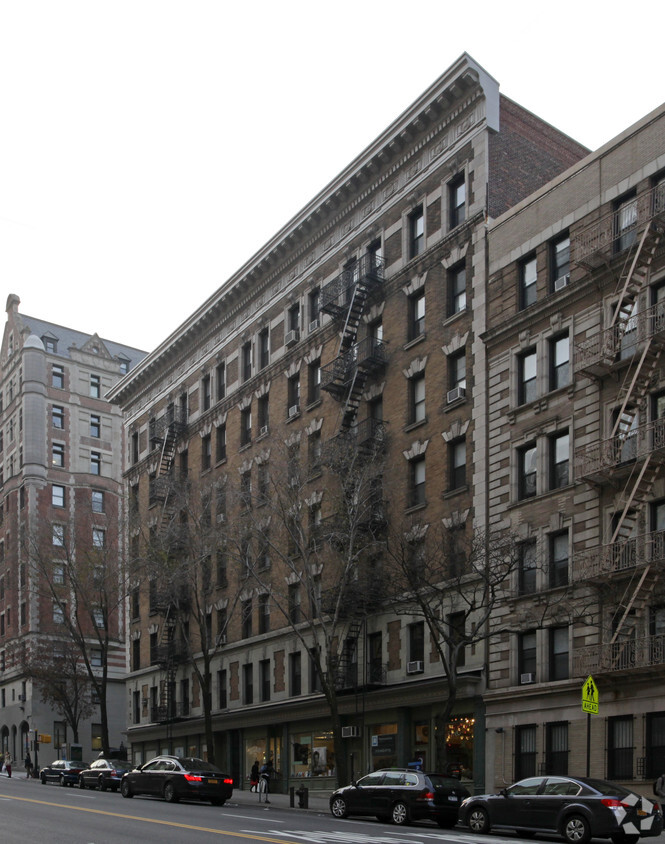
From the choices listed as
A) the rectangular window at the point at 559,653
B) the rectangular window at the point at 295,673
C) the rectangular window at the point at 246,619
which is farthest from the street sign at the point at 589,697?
the rectangular window at the point at 246,619

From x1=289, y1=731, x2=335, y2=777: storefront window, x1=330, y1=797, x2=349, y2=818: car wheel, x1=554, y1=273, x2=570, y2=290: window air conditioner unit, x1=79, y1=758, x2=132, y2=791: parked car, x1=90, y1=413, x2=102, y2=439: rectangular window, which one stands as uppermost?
x1=554, y1=273, x2=570, y2=290: window air conditioner unit

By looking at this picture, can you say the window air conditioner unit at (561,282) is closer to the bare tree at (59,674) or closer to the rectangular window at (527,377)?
the rectangular window at (527,377)

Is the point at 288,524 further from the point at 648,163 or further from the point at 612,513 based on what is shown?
the point at 648,163

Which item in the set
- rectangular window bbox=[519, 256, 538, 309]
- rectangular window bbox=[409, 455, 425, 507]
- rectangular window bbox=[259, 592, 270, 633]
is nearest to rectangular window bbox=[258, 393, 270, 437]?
rectangular window bbox=[259, 592, 270, 633]

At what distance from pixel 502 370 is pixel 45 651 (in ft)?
145

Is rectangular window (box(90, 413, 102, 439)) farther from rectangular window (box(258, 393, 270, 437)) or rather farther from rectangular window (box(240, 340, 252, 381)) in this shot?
rectangular window (box(258, 393, 270, 437))

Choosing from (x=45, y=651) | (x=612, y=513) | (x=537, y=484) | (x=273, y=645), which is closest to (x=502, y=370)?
(x=537, y=484)

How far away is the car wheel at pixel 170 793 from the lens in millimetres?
33438

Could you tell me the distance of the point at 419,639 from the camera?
127ft

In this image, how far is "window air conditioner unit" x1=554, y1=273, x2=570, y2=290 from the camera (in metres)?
34.0

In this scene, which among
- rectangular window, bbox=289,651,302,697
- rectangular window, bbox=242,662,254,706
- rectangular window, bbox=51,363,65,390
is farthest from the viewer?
rectangular window, bbox=51,363,65,390

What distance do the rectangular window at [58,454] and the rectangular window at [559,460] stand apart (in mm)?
65237

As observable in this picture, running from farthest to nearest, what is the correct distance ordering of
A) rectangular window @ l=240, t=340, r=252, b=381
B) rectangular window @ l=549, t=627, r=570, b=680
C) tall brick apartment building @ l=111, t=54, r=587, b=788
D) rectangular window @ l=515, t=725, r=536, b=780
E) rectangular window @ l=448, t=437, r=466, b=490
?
rectangular window @ l=240, t=340, r=252, b=381, tall brick apartment building @ l=111, t=54, r=587, b=788, rectangular window @ l=448, t=437, r=466, b=490, rectangular window @ l=515, t=725, r=536, b=780, rectangular window @ l=549, t=627, r=570, b=680

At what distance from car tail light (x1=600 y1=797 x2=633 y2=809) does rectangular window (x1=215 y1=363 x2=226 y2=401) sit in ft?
122
